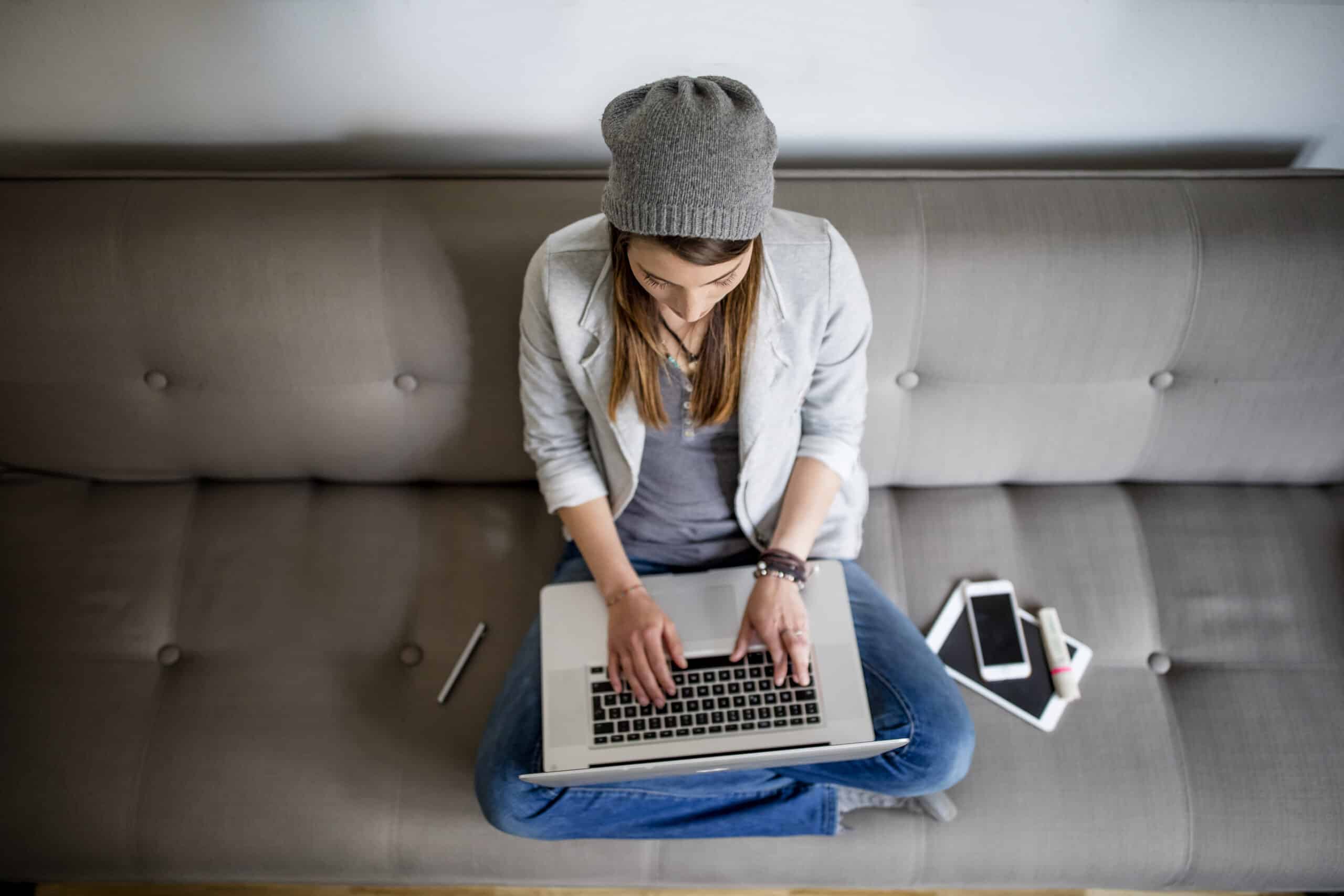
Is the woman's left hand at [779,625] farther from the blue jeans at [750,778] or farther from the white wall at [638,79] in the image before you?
the white wall at [638,79]

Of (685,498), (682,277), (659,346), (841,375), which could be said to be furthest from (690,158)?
(685,498)

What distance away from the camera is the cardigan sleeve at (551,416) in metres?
0.98

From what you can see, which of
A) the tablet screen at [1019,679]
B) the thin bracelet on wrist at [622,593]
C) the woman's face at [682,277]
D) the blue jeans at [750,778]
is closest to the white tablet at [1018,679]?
the tablet screen at [1019,679]

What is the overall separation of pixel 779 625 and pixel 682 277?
0.48 m

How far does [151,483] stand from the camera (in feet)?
4.31

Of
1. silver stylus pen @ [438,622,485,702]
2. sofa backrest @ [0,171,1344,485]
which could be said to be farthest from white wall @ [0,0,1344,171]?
silver stylus pen @ [438,622,485,702]

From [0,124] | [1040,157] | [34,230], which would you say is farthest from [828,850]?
[0,124]

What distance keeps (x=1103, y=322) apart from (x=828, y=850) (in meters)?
0.83

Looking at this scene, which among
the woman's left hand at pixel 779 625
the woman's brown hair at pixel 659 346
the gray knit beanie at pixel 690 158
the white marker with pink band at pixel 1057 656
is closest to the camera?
the gray knit beanie at pixel 690 158

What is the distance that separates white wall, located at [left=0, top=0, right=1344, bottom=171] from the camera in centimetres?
103

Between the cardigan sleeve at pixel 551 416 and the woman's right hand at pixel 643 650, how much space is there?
6.9 inches

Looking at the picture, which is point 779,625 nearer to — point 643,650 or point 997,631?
point 643,650

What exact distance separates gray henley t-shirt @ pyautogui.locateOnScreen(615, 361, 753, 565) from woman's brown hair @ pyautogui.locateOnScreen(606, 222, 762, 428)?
38 millimetres

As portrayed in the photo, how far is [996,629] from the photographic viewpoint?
1.19 m
